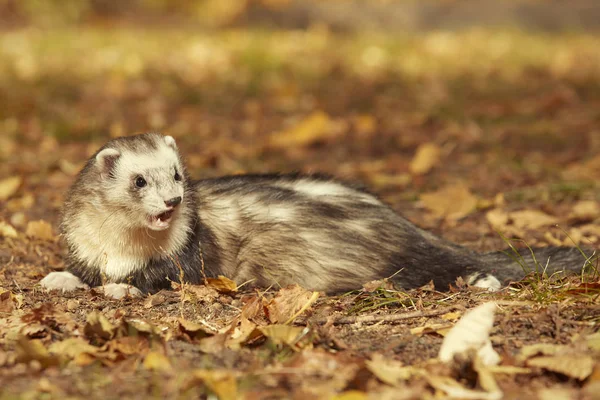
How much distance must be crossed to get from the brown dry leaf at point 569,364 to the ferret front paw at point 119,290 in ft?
6.34

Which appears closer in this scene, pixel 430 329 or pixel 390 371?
pixel 390 371

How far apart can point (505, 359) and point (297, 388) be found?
0.79 m

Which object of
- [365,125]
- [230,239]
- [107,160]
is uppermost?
[107,160]

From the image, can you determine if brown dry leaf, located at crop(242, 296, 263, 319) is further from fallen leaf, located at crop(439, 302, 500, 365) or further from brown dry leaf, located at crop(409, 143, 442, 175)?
brown dry leaf, located at crop(409, 143, 442, 175)

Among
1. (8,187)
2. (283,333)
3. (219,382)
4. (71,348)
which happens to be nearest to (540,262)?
(283,333)

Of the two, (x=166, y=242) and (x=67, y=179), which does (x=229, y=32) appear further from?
(x=166, y=242)

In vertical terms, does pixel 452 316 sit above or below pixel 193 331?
below

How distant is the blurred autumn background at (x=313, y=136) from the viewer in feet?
9.19

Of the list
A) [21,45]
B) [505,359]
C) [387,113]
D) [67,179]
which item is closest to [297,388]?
[505,359]

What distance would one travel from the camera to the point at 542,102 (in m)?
9.38

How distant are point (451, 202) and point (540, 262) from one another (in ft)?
5.23

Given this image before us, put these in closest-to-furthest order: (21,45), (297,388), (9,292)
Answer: (297,388) → (9,292) → (21,45)

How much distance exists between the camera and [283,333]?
9.78 feet

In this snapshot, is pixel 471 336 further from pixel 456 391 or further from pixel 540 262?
pixel 540 262
